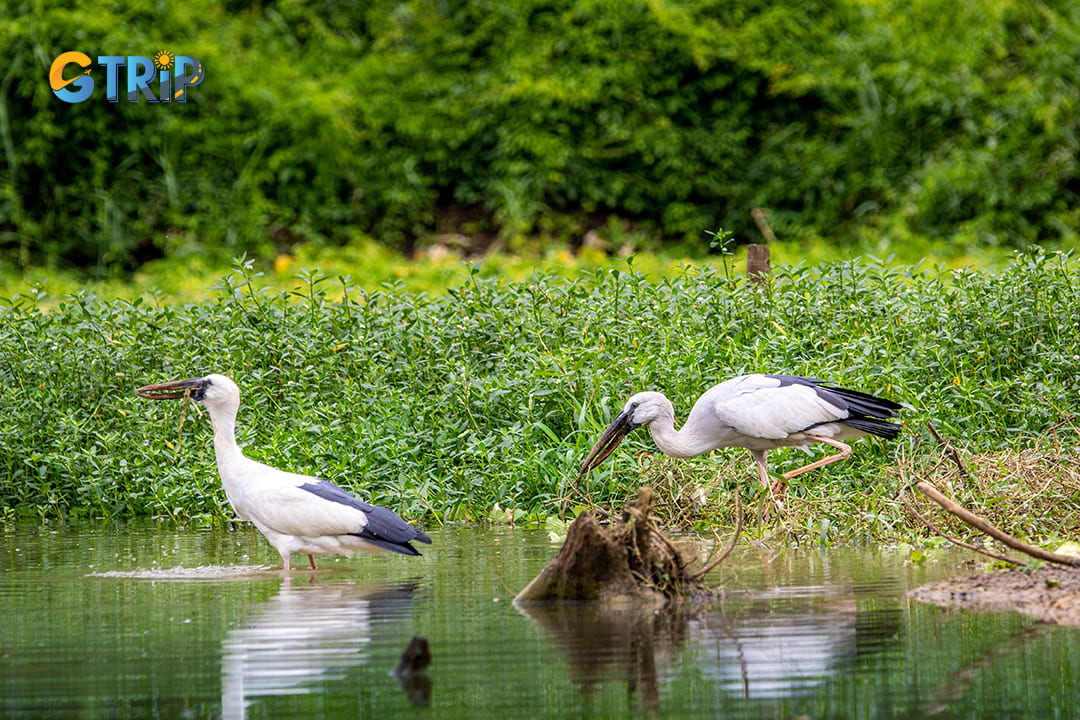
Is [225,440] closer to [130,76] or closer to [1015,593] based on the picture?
[1015,593]

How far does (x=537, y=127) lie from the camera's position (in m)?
18.5

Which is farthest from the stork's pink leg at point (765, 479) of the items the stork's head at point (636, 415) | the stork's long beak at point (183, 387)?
the stork's long beak at point (183, 387)

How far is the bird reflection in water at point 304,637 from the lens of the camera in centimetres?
454

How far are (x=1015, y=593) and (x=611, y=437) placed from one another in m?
3.16

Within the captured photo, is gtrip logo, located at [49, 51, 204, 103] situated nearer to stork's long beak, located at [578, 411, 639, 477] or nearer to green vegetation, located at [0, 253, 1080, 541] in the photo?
green vegetation, located at [0, 253, 1080, 541]

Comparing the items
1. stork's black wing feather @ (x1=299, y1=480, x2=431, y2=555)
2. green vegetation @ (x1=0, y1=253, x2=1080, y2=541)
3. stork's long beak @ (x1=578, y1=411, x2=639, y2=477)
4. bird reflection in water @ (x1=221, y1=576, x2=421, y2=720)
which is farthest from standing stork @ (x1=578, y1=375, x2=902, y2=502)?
bird reflection in water @ (x1=221, y1=576, x2=421, y2=720)

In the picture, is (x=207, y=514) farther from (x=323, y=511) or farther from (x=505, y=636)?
(x=505, y=636)

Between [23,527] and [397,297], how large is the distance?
3539 mm

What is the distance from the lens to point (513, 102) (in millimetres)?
18641

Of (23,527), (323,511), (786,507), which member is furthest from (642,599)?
(23,527)

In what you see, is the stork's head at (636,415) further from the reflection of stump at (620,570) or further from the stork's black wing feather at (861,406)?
the reflection of stump at (620,570)

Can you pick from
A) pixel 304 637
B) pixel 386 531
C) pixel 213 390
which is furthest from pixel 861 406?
pixel 304 637

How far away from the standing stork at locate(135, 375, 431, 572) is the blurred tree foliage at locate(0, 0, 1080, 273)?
33.8 feet

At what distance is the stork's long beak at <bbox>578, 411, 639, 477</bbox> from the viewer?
8.38 m
